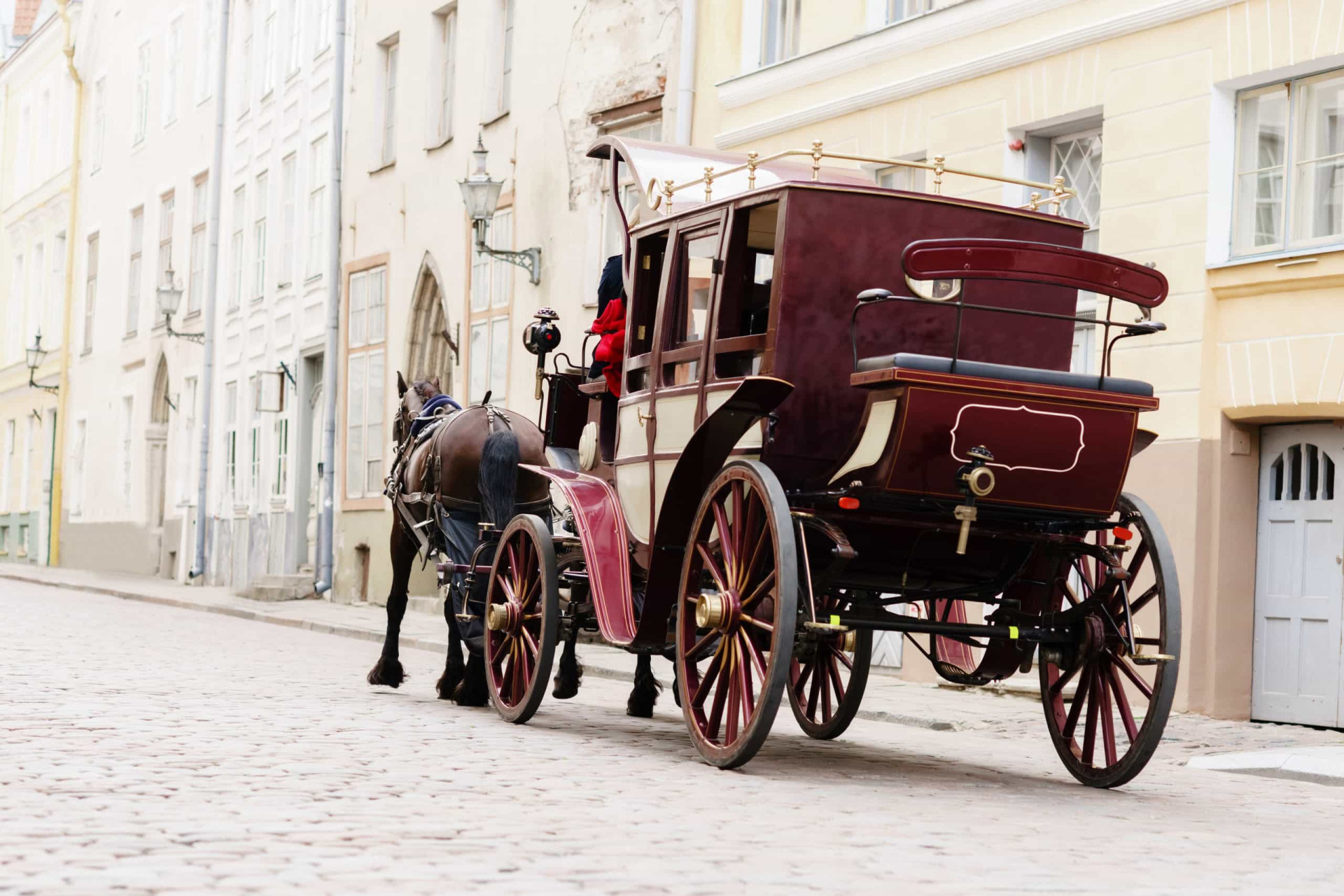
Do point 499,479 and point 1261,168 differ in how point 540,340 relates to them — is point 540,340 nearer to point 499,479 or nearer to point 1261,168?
point 499,479

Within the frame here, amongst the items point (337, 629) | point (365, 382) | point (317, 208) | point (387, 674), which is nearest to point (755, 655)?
point (387, 674)

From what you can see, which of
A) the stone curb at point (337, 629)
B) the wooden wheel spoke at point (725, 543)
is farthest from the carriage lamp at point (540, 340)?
the wooden wheel spoke at point (725, 543)

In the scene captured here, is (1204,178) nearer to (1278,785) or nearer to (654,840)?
(1278,785)

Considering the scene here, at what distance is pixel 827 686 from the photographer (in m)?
9.63

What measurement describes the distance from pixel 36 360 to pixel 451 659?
3330 centimetres

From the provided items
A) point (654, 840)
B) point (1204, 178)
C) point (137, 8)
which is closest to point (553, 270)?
point (1204, 178)

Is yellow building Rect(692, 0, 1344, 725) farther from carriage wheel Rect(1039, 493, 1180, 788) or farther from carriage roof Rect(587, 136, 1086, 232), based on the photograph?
carriage wheel Rect(1039, 493, 1180, 788)

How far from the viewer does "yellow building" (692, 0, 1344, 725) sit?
1202cm

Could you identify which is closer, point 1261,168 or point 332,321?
point 1261,168

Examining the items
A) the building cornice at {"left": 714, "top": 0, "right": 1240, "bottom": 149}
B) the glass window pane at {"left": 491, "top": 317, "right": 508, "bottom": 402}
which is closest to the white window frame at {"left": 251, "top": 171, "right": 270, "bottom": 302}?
the glass window pane at {"left": 491, "top": 317, "right": 508, "bottom": 402}

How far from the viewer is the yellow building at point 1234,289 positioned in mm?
12016

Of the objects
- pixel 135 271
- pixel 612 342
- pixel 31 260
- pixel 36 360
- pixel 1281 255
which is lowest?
pixel 612 342

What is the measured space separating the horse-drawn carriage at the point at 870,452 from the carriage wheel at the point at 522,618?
0.40 meters

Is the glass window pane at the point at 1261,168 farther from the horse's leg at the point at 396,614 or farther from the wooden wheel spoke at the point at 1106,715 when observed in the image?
the horse's leg at the point at 396,614
